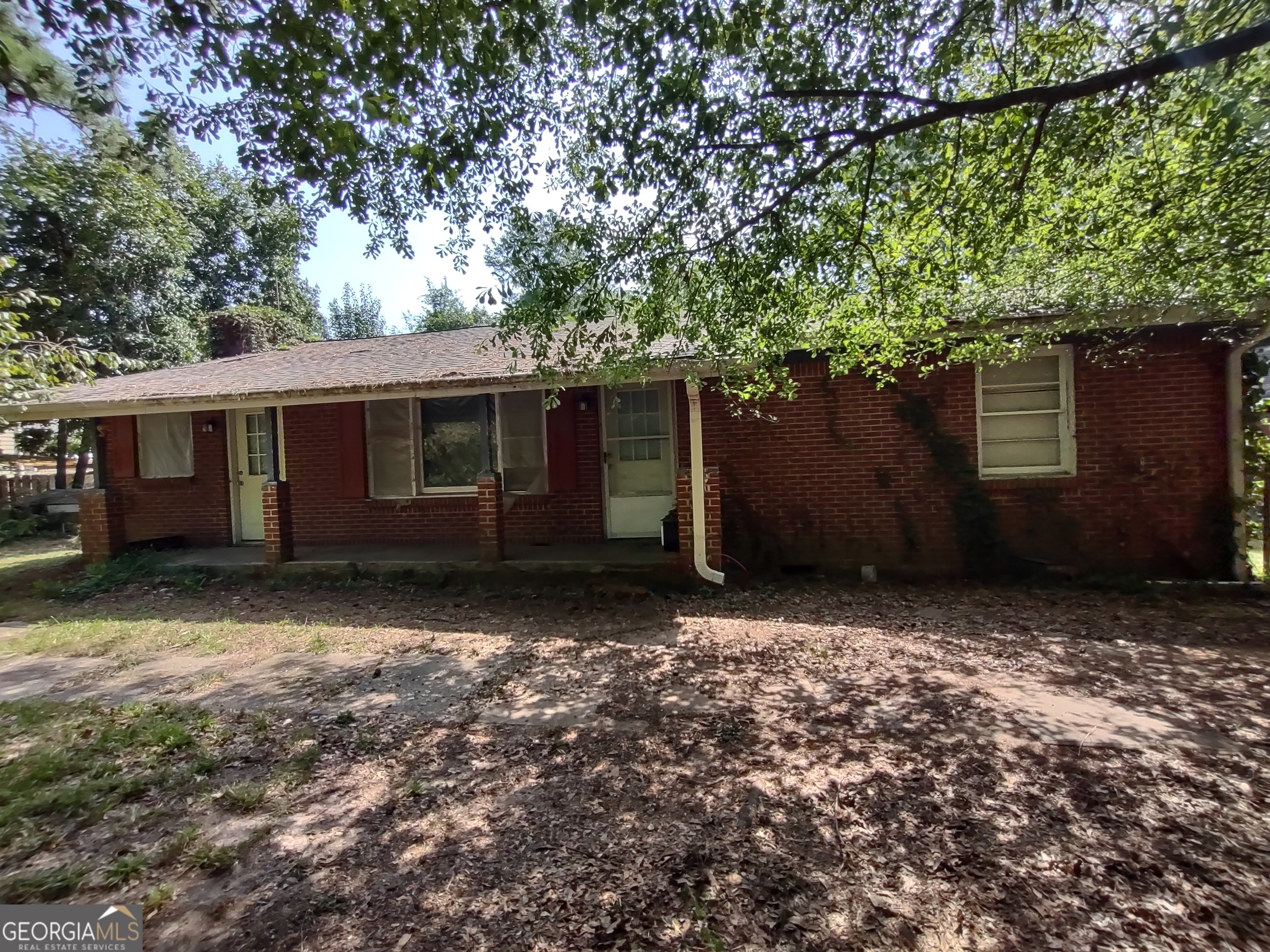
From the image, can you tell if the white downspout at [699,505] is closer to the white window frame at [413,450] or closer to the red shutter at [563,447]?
the red shutter at [563,447]

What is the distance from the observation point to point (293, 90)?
12.7ft

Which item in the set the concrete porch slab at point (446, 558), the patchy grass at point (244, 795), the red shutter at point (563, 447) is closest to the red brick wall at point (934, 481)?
the red shutter at point (563, 447)

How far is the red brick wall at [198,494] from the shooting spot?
33.6 feet

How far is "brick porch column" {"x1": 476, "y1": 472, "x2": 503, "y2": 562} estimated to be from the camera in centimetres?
791

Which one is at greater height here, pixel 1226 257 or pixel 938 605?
pixel 1226 257

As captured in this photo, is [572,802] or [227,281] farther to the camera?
[227,281]

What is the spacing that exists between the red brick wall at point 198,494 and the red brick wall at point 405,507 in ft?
4.17

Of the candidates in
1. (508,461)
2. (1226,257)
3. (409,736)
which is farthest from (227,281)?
(1226,257)

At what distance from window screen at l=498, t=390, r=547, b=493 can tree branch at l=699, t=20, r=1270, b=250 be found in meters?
4.66

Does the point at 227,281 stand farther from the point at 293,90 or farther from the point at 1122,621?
the point at 1122,621

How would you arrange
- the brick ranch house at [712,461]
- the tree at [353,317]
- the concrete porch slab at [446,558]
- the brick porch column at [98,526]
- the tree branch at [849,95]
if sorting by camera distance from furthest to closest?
the tree at [353,317], the brick porch column at [98,526], the concrete porch slab at [446,558], the brick ranch house at [712,461], the tree branch at [849,95]

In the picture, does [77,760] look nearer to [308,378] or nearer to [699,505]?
[699,505]

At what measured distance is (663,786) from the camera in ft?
10.5

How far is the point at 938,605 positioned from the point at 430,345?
310 inches
